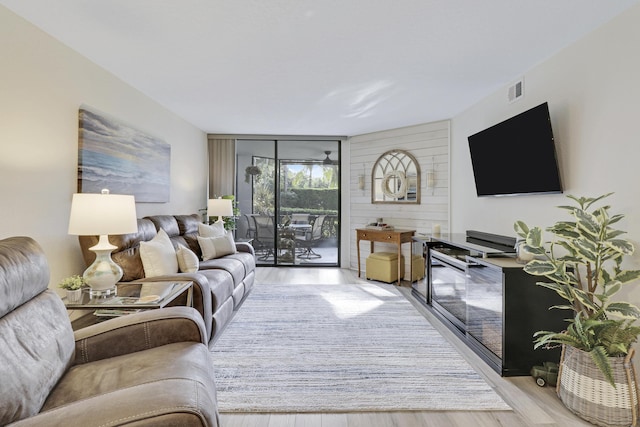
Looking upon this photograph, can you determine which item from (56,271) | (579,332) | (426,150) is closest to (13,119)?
(56,271)

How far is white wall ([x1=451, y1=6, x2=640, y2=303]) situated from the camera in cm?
194

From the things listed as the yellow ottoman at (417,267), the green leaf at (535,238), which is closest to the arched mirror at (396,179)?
the yellow ottoman at (417,267)

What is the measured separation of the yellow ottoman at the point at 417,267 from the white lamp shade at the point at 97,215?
10.6ft

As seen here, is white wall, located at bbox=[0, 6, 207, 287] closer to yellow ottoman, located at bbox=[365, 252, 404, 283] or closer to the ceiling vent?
yellow ottoman, located at bbox=[365, 252, 404, 283]

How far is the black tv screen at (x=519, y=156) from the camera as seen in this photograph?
2465 millimetres

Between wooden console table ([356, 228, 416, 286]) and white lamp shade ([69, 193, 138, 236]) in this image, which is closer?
white lamp shade ([69, 193, 138, 236])

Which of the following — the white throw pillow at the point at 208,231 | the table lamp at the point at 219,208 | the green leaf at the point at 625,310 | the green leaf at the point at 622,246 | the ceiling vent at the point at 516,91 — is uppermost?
the ceiling vent at the point at 516,91

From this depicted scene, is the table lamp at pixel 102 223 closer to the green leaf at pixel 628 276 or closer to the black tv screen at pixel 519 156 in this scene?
the green leaf at pixel 628 276

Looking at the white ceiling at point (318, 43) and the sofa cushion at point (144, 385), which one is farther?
the white ceiling at point (318, 43)

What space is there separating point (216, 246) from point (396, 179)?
297cm

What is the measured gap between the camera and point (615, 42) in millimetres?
2049

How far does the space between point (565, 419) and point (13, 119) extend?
3825 mm

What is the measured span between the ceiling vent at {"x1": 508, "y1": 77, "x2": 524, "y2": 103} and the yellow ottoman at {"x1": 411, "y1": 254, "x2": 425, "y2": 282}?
2.02m

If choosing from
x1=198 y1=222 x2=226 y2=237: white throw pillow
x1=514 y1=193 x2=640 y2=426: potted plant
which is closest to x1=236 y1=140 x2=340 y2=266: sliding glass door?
x1=198 y1=222 x2=226 y2=237: white throw pillow
